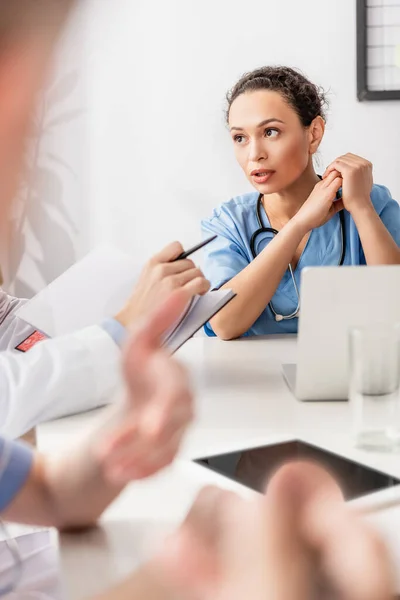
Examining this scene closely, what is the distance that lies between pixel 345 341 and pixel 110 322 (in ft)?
0.81

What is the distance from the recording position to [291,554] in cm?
21

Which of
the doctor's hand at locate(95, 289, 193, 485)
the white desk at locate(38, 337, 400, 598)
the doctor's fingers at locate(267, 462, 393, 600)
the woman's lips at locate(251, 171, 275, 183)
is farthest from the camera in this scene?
the woman's lips at locate(251, 171, 275, 183)

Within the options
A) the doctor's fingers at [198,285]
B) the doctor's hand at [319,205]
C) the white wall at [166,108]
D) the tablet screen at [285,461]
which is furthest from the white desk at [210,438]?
the white wall at [166,108]

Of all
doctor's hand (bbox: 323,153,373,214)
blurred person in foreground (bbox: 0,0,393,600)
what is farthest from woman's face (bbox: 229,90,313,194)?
blurred person in foreground (bbox: 0,0,393,600)

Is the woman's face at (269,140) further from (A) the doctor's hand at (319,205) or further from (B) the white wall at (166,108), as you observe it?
(B) the white wall at (166,108)

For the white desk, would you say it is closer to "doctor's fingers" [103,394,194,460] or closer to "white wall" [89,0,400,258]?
"doctor's fingers" [103,394,194,460]

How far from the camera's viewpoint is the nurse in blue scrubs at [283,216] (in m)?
1.26

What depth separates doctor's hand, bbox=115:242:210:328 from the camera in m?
0.78

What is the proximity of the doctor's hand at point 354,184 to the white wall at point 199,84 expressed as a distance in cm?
76

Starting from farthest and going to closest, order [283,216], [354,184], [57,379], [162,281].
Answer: [283,216] → [354,184] → [162,281] → [57,379]

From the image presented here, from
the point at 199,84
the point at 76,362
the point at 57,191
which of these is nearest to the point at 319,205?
the point at 76,362

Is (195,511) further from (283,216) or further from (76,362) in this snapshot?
(283,216)

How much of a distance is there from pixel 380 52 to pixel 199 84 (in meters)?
0.52

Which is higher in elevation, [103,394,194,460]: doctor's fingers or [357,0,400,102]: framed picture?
[357,0,400,102]: framed picture
